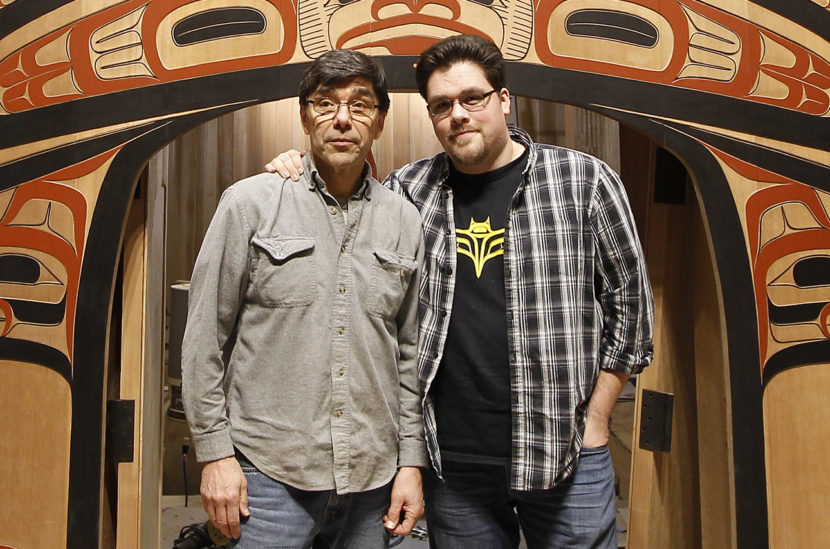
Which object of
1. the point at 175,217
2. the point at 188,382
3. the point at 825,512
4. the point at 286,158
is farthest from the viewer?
the point at 175,217

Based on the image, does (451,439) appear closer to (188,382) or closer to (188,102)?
(188,382)

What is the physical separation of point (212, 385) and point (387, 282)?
0.39m

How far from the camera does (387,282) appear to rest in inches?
49.8

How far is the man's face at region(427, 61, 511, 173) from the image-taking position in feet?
4.26

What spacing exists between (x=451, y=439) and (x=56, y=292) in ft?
3.85

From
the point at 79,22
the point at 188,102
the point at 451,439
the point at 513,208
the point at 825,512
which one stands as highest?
the point at 79,22

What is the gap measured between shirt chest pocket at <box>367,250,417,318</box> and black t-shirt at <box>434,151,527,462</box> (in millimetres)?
126

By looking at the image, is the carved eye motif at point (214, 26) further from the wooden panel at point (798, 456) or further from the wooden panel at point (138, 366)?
the wooden panel at point (798, 456)

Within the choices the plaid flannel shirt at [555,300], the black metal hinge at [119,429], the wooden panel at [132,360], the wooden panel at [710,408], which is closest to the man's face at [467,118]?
the plaid flannel shirt at [555,300]

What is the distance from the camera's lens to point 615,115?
1.68 meters

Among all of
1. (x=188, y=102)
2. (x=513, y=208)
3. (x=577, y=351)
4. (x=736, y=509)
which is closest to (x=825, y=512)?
(x=736, y=509)

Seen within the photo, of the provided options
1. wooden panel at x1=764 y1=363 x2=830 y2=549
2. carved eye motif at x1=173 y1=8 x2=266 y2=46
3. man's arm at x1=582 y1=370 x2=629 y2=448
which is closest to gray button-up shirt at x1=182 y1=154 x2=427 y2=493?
man's arm at x1=582 y1=370 x2=629 y2=448

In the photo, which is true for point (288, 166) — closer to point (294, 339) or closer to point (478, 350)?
Result: point (294, 339)

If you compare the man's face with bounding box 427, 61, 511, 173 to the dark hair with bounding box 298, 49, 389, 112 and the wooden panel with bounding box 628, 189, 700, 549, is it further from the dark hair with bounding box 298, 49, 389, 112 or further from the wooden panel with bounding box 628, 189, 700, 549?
the wooden panel with bounding box 628, 189, 700, 549
